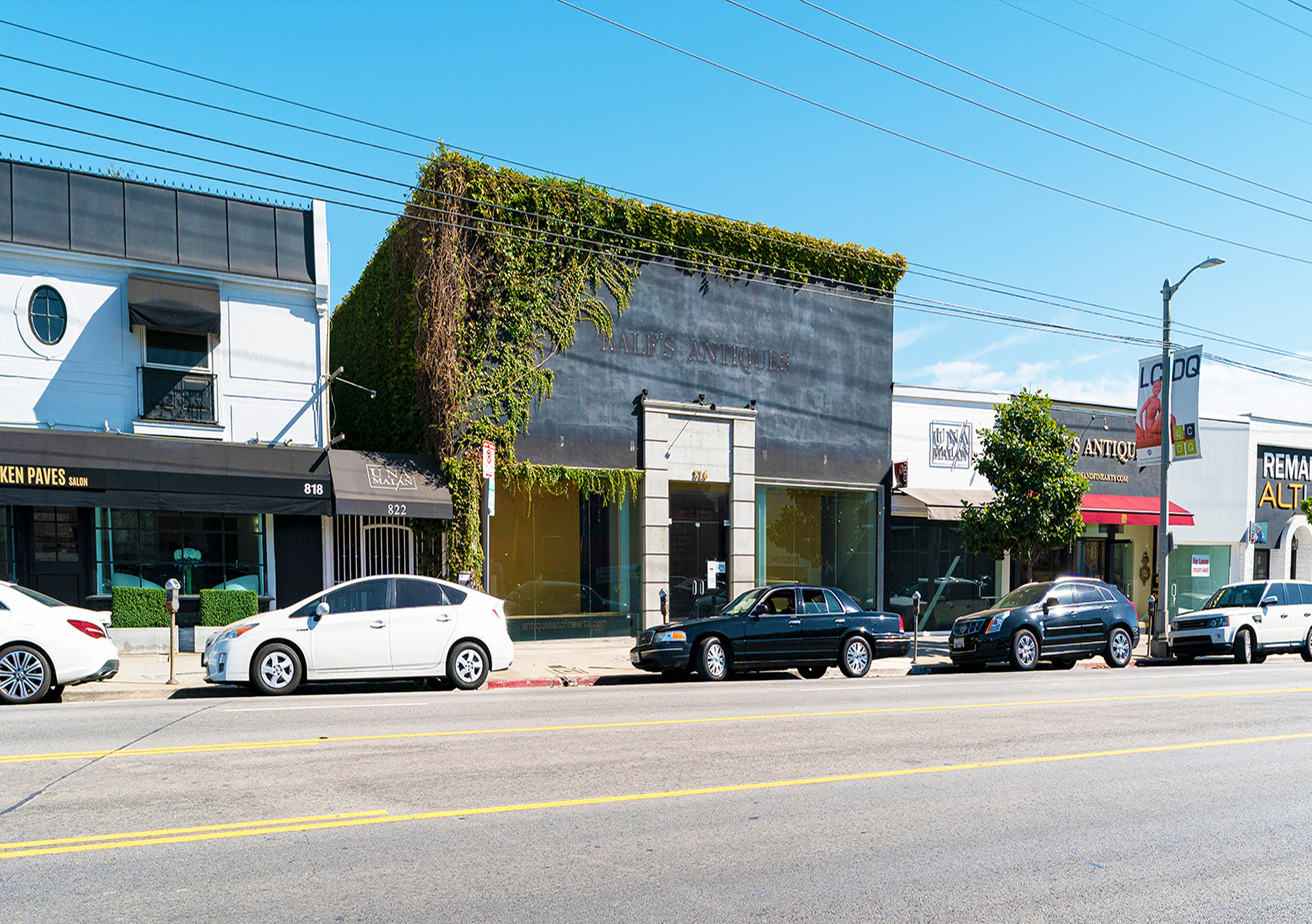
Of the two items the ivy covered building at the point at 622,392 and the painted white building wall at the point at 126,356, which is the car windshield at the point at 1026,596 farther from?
the painted white building wall at the point at 126,356

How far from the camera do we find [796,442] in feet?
72.3

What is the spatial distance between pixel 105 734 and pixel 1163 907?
843 centimetres

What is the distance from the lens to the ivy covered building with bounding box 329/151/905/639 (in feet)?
59.5

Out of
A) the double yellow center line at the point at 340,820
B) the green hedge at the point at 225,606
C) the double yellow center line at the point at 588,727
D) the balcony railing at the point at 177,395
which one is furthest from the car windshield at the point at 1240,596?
the balcony railing at the point at 177,395

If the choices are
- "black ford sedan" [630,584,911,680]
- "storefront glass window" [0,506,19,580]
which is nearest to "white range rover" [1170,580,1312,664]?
"black ford sedan" [630,584,911,680]

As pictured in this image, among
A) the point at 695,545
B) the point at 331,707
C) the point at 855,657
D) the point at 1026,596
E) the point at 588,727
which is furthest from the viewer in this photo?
the point at 695,545

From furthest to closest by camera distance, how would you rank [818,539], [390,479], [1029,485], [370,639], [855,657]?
[818,539] → [1029,485] → [390,479] → [855,657] → [370,639]

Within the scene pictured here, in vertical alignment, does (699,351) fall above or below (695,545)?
above

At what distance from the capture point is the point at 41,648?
35.2 feet

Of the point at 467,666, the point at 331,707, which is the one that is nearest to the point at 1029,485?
the point at 467,666

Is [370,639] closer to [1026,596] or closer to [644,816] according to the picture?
[644,816]

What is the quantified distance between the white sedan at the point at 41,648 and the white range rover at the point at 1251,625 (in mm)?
20434

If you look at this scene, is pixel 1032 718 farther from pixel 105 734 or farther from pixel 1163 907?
pixel 105 734

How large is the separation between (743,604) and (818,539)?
7.90m
